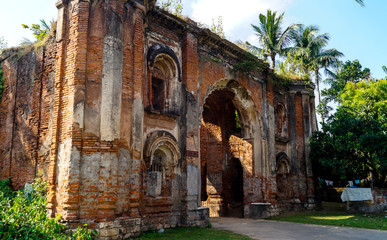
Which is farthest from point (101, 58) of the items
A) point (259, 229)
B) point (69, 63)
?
point (259, 229)

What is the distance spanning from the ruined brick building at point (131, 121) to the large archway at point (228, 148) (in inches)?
2.5

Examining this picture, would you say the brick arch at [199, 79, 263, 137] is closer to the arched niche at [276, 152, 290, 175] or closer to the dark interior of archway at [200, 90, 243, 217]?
the dark interior of archway at [200, 90, 243, 217]

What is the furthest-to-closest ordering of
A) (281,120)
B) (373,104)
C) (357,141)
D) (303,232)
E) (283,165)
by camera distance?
(281,120)
(283,165)
(373,104)
(357,141)
(303,232)

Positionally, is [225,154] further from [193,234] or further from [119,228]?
[119,228]

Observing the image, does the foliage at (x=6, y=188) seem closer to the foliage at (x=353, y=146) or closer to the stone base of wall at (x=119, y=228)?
the stone base of wall at (x=119, y=228)

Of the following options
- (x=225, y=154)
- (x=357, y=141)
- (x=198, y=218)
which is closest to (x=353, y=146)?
(x=357, y=141)

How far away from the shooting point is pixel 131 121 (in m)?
9.20

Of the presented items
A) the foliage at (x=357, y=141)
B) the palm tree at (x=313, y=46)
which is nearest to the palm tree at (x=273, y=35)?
the palm tree at (x=313, y=46)

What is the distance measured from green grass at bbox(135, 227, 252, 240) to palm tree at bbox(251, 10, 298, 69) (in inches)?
632

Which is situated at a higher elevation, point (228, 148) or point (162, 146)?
point (228, 148)

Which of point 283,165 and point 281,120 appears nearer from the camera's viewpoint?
point 283,165

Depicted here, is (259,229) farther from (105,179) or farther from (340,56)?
(340,56)

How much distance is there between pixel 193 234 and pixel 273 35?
17653 mm

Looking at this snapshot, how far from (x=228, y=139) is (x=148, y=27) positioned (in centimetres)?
753
